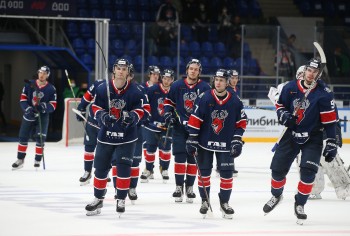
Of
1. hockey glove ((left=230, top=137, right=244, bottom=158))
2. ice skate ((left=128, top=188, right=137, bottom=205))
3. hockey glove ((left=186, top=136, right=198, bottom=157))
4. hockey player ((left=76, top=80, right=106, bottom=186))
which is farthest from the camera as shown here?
hockey player ((left=76, top=80, right=106, bottom=186))

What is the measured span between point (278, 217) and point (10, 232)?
2617 millimetres

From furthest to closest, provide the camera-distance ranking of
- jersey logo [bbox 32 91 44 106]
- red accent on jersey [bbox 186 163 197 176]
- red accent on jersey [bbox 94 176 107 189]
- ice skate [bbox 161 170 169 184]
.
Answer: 1. jersey logo [bbox 32 91 44 106]
2. ice skate [bbox 161 170 169 184]
3. red accent on jersey [bbox 186 163 197 176]
4. red accent on jersey [bbox 94 176 107 189]

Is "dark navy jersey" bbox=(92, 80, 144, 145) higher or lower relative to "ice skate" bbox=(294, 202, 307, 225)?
higher

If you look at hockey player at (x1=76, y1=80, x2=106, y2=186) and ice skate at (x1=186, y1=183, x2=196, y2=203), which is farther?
hockey player at (x1=76, y1=80, x2=106, y2=186)

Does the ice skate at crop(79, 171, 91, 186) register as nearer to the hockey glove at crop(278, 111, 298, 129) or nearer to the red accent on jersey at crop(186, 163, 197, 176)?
the red accent on jersey at crop(186, 163, 197, 176)

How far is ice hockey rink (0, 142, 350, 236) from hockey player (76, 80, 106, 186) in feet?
0.70

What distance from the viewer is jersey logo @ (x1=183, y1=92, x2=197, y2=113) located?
10.1 meters

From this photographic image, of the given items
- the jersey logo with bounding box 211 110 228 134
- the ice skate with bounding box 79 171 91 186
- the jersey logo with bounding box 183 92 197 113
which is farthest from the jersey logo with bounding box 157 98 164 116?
the jersey logo with bounding box 211 110 228 134

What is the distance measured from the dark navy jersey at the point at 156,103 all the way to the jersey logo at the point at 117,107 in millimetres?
3115

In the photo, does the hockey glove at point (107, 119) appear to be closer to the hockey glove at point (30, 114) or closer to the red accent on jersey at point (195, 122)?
the red accent on jersey at point (195, 122)

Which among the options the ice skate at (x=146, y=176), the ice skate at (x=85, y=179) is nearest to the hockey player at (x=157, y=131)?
the ice skate at (x=146, y=176)

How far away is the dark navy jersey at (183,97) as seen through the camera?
33.1 ft

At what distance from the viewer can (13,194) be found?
10.6 meters

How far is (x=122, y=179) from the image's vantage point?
28.9 feet
